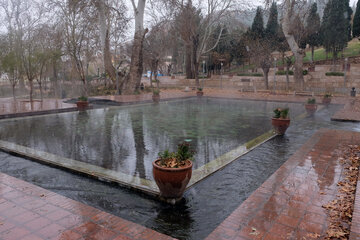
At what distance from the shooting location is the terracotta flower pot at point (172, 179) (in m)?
3.79

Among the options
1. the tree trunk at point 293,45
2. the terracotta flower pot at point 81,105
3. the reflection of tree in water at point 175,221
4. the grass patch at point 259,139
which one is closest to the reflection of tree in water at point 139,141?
the reflection of tree in water at point 175,221

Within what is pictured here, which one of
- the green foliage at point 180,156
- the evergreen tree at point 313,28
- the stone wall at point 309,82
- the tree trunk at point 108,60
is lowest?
the green foliage at point 180,156

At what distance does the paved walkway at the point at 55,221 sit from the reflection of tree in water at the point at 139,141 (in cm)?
151

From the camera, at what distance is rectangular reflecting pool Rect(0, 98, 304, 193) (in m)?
5.38

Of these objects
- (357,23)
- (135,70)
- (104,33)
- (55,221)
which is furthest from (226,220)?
(357,23)

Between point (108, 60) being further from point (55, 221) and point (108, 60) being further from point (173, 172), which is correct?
point (55, 221)

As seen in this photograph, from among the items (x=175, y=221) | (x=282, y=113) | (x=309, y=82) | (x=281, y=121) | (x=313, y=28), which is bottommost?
(x=175, y=221)

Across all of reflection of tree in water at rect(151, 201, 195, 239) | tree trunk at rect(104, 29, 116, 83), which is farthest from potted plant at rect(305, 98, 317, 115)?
tree trunk at rect(104, 29, 116, 83)

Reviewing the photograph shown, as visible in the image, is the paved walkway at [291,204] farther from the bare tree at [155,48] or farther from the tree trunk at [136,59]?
the bare tree at [155,48]

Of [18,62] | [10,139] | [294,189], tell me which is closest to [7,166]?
[10,139]

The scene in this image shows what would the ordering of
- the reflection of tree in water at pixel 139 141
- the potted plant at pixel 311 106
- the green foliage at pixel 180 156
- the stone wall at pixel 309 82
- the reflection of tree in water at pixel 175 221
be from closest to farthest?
the reflection of tree in water at pixel 175 221 < the green foliage at pixel 180 156 < the reflection of tree in water at pixel 139 141 < the potted plant at pixel 311 106 < the stone wall at pixel 309 82

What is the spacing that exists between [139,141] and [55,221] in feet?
13.9

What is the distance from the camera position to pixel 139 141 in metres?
7.51

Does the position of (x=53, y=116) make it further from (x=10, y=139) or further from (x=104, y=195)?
(x=104, y=195)
